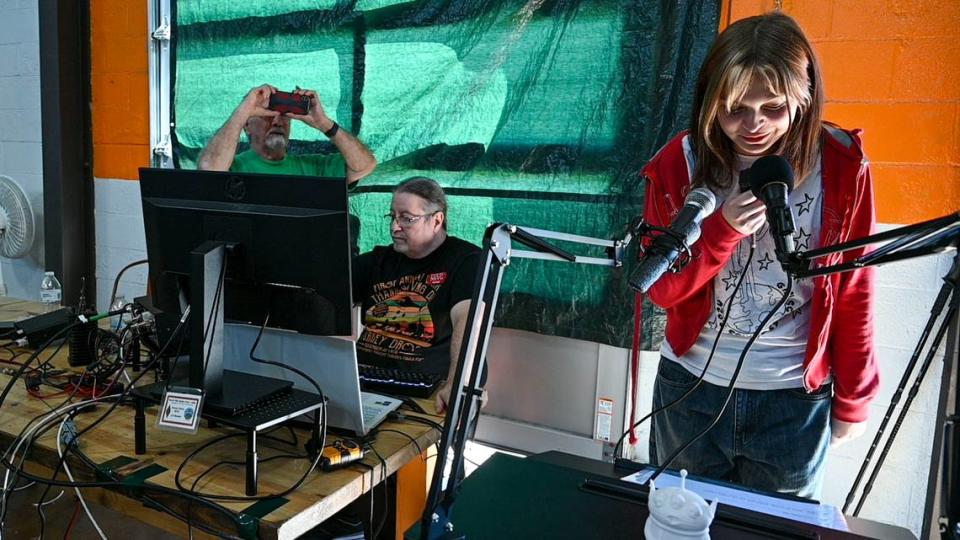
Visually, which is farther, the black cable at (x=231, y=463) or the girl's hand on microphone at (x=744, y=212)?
the black cable at (x=231, y=463)

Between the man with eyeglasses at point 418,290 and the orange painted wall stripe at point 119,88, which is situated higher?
the orange painted wall stripe at point 119,88

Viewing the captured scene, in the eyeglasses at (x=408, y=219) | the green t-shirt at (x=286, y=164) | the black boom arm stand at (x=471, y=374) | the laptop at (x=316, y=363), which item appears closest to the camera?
the black boom arm stand at (x=471, y=374)

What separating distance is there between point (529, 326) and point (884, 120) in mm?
1237

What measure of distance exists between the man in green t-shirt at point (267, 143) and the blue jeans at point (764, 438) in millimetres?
1692

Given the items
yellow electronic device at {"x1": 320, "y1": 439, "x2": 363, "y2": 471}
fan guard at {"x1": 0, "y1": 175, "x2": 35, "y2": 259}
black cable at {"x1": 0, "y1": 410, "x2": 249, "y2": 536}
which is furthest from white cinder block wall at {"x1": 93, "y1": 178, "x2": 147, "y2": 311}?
yellow electronic device at {"x1": 320, "y1": 439, "x2": 363, "y2": 471}

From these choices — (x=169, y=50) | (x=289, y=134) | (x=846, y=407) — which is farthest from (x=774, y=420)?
(x=169, y=50)

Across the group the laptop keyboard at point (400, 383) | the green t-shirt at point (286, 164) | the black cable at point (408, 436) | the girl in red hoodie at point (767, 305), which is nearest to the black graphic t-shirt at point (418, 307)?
the laptop keyboard at point (400, 383)

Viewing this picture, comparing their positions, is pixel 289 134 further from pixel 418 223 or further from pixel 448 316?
pixel 448 316

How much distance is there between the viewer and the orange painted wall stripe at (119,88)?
315 cm

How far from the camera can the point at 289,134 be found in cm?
267

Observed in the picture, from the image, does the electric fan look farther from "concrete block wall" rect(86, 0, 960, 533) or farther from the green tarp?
"concrete block wall" rect(86, 0, 960, 533)

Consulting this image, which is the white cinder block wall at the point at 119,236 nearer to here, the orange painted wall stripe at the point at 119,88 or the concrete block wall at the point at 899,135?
the orange painted wall stripe at the point at 119,88

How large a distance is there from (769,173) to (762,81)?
0.34 meters

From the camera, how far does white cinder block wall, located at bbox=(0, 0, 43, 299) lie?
134 inches
